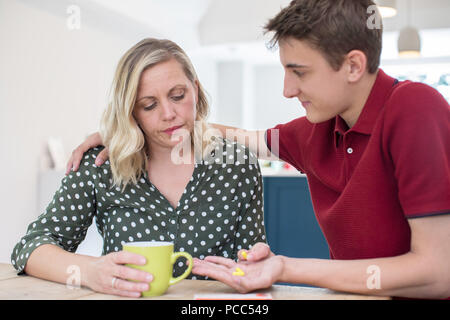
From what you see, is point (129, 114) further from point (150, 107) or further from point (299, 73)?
point (299, 73)

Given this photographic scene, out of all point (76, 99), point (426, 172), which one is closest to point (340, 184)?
point (426, 172)

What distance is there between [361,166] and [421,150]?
0.14 meters

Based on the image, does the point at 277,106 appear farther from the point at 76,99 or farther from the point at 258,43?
the point at 76,99

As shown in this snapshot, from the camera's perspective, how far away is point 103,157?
1.31 m

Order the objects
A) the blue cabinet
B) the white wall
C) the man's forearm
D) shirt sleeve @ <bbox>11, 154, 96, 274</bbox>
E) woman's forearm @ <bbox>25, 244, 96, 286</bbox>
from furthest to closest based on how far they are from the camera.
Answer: the blue cabinet
the white wall
the man's forearm
shirt sleeve @ <bbox>11, 154, 96, 274</bbox>
woman's forearm @ <bbox>25, 244, 96, 286</bbox>

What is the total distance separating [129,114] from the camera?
4.25 feet

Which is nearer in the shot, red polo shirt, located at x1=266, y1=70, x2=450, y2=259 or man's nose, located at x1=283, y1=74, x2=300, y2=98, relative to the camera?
A: red polo shirt, located at x1=266, y1=70, x2=450, y2=259

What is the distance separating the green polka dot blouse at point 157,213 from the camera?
1.23 m

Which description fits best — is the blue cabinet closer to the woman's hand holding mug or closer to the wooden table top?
the wooden table top

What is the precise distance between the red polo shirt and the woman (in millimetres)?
246

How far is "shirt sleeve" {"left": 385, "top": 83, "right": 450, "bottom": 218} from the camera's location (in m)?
0.86

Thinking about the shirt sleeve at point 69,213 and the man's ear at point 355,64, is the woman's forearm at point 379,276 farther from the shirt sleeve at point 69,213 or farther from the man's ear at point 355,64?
the shirt sleeve at point 69,213

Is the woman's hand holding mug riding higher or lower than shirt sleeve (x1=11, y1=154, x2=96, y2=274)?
lower

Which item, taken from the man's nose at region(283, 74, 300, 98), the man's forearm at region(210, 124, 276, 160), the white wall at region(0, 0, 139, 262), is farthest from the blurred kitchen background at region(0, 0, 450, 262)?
the man's nose at region(283, 74, 300, 98)
